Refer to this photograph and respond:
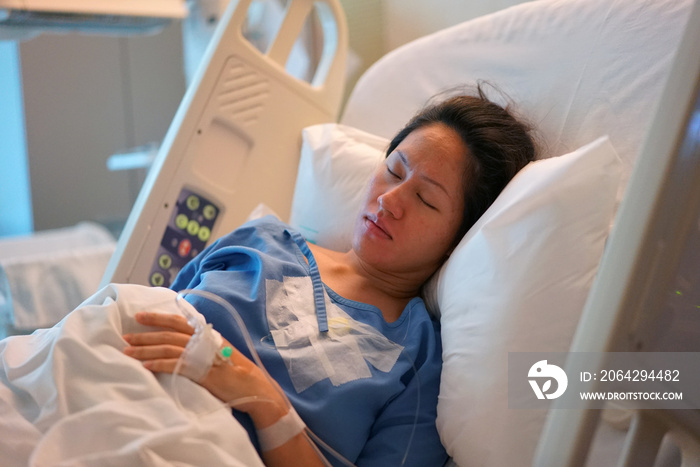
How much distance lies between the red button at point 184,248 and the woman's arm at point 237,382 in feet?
2.04

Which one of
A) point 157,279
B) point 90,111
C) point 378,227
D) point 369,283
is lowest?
point 90,111

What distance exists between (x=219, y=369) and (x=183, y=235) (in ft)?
2.38

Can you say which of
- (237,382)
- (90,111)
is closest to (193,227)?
(237,382)

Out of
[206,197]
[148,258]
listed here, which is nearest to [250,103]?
[206,197]

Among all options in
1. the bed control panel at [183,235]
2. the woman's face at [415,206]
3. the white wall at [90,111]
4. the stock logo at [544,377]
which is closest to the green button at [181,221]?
the bed control panel at [183,235]

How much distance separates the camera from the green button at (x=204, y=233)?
1.64 meters

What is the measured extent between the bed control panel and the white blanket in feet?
1.97

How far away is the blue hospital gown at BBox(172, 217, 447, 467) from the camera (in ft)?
3.33

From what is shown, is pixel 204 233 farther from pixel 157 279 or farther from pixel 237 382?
pixel 237 382

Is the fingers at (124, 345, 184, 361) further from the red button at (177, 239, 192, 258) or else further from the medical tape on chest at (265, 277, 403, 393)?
the red button at (177, 239, 192, 258)

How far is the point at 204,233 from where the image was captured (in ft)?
5.39

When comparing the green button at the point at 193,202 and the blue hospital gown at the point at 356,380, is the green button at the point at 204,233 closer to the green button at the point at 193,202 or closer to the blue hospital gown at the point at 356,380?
the green button at the point at 193,202

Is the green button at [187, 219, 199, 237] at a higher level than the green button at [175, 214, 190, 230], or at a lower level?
lower

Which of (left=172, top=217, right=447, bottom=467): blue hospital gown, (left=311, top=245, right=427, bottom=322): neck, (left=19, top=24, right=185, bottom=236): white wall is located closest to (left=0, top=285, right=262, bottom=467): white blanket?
(left=172, top=217, right=447, bottom=467): blue hospital gown
